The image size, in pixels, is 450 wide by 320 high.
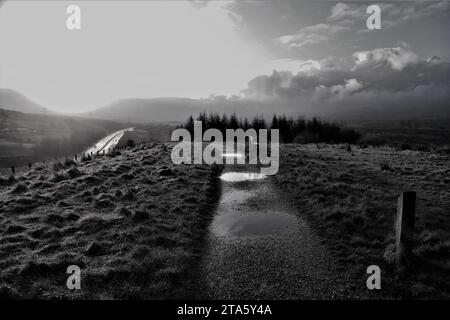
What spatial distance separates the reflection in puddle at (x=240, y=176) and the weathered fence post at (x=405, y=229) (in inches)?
508

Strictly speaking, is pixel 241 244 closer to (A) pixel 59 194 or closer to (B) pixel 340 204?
(B) pixel 340 204

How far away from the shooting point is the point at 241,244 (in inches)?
396

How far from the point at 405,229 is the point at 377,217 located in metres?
4.23

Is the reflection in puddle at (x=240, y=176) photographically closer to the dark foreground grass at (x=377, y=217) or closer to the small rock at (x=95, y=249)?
the dark foreground grass at (x=377, y=217)

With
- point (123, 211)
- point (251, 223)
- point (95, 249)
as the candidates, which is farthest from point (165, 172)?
point (95, 249)

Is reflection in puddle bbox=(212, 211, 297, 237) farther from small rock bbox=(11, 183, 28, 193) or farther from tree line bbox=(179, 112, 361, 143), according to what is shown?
tree line bbox=(179, 112, 361, 143)

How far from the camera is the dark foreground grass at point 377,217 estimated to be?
7.57m

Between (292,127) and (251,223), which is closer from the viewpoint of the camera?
(251,223)

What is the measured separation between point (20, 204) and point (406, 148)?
47710mm

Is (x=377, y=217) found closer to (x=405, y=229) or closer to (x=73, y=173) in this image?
(x=405, y=229)

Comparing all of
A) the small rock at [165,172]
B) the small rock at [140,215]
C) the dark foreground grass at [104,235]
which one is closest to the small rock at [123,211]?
the dark foreground grass at [104,235]

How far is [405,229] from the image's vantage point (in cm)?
785

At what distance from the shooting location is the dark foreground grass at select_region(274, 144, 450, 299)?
7566mm
